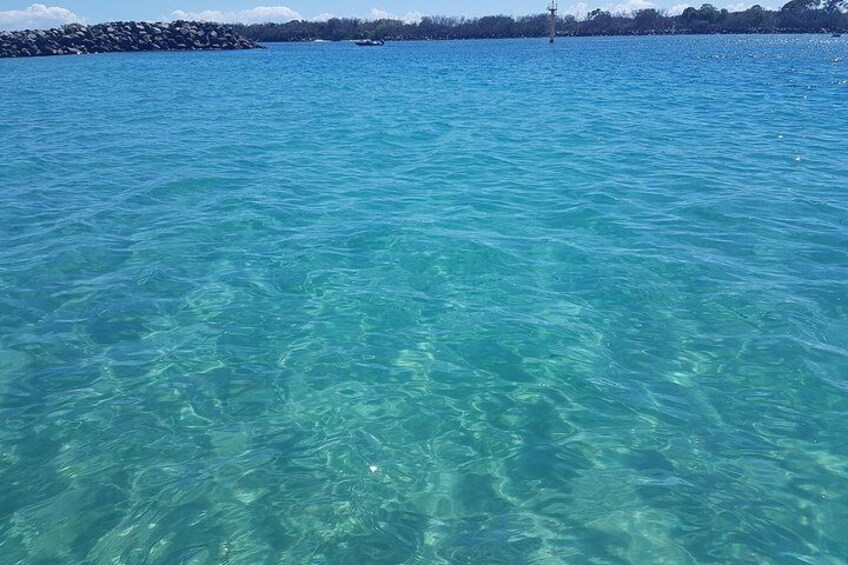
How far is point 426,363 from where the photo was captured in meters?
7.43

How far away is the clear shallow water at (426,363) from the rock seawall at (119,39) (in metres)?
82.3

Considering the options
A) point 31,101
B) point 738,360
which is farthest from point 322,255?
point 31,101

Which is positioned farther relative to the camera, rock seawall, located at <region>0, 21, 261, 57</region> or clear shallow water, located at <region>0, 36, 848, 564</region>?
rock seawall, located at <region>0, 21, 261, 57</region>

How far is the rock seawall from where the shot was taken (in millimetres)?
81250

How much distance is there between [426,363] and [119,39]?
105235 mm

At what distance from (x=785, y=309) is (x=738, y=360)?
73.2 inches

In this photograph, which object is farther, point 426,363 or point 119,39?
point 119,39

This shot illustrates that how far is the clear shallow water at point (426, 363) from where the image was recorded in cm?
506

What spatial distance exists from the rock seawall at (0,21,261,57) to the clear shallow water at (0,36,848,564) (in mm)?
82308

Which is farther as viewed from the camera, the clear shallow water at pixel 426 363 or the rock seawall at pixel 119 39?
the rock seawall at pixel 119 39

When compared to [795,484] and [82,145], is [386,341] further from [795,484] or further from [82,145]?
[82,145]

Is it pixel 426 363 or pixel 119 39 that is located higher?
pixel 119 39

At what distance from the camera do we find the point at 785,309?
8.46 meters

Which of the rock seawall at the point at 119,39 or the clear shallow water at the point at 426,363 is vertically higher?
the rock seawall at the point at 119,39
